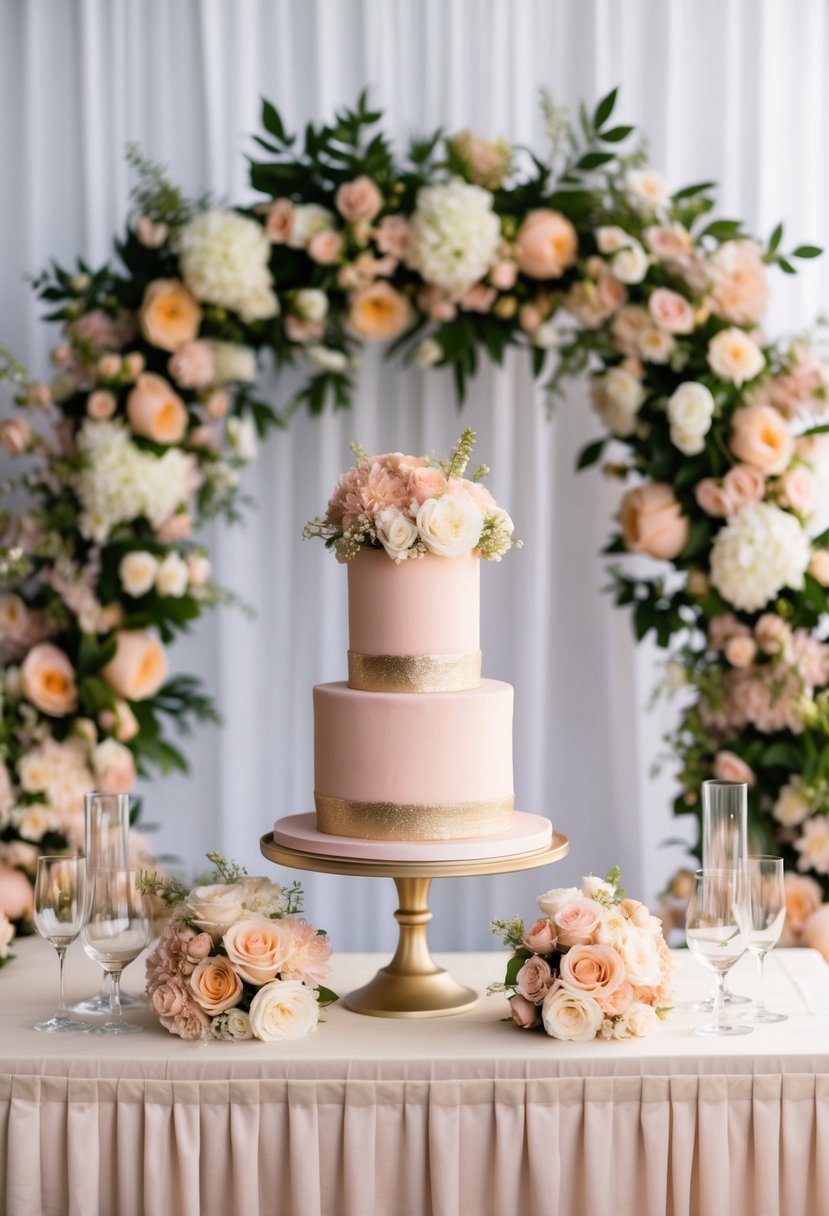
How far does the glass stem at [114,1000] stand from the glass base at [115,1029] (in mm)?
12

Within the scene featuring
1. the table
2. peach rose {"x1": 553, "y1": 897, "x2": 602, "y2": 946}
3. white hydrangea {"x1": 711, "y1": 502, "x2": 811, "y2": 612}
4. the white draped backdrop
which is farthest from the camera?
the white draped backdrop

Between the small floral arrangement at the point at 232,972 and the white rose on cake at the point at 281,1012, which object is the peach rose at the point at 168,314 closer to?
the small floral arrangement at the point at 232,972

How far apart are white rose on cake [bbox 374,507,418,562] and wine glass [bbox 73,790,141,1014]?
22.4 inches

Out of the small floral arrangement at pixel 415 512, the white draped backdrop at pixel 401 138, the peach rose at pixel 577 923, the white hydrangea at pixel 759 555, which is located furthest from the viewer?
the white draped backdrop at pixel 401 138

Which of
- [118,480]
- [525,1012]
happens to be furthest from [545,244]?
[525,1012]

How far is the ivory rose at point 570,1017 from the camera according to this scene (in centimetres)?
221

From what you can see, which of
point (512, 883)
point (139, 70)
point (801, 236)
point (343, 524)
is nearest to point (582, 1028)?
point (343, 524)

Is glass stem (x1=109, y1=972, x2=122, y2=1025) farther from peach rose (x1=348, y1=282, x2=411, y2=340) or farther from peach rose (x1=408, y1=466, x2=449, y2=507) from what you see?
peach rose (x1=348, y1=282, x2=411, y2=340)

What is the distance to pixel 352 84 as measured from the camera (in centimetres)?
417

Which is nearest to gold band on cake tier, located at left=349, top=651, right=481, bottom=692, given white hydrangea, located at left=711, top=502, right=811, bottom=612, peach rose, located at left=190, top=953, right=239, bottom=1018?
peach rose, located at left=190, top=953, right=239, bottom=1018

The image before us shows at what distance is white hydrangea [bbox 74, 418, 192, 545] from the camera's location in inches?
143

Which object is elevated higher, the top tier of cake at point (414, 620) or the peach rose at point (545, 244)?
the peach rose at point (545, 244)

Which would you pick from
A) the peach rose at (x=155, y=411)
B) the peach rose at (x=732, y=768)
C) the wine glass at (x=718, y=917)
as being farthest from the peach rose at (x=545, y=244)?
the wine glass at (x=718, y=917)

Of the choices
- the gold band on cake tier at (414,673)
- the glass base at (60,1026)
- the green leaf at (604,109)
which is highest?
the green leaf at (604,109)
